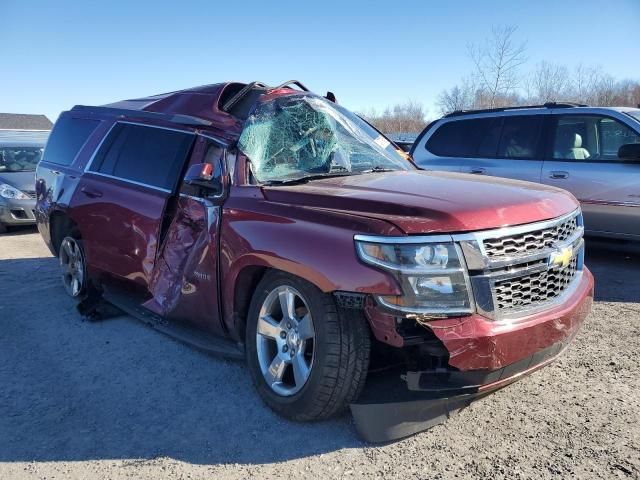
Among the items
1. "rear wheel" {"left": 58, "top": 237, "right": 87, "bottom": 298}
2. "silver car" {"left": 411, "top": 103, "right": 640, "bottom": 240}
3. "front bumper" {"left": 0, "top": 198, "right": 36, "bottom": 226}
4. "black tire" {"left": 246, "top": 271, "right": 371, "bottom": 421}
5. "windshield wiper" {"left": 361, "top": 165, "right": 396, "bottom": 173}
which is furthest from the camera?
"front bumper" {"left": 0, "top": 198, "right": 36, "bottom": 226}

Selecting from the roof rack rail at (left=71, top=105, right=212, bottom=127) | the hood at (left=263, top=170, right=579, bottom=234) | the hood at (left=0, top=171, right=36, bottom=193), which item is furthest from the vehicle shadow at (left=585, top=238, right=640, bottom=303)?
the hood at (left=0, top=171, right=36, bottom=193)

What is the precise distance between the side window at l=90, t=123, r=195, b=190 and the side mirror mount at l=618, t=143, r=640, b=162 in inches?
199

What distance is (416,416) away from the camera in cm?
280

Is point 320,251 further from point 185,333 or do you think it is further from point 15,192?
point 15,192

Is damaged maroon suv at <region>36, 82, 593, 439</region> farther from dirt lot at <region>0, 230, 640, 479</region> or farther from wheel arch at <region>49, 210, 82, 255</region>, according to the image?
wheel arch at <region>49, 210, 82, 255</region>

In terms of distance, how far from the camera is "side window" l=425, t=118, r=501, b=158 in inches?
306

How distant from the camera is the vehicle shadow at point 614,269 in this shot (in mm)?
5457

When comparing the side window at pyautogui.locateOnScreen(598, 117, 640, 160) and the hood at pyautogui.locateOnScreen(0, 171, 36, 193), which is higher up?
the side window at pyautogui.locateOnScreen(598, 117, 640, 160)

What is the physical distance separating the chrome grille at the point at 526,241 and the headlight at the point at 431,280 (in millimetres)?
209

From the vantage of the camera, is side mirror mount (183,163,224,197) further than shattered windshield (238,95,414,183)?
No

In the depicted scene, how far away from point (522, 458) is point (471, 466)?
277 mm

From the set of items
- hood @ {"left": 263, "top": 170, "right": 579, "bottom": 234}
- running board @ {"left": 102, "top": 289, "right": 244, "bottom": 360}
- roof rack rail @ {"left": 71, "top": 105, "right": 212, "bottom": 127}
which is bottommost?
running board @ {"left": 102, "top": 289, "right": 244, "bottom": 360}

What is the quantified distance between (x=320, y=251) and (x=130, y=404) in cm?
172

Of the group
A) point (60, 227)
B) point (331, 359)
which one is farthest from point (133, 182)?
point (331, 359)
